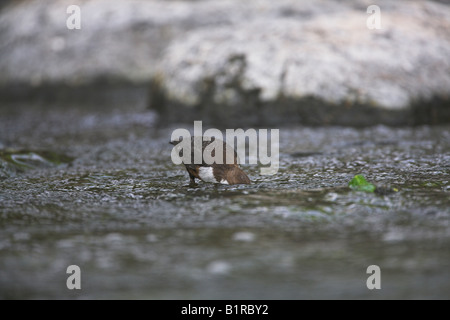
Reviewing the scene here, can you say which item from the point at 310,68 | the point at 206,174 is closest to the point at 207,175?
the point at 206,174

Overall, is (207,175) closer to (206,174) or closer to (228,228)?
(206,174)

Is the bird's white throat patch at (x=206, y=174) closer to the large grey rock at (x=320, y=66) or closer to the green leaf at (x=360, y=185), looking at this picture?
the green leaf at (x=360, y=185)

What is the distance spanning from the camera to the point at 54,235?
103 inches

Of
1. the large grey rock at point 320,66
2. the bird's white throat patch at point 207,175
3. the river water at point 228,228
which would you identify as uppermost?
the large grey rock at point 320,66

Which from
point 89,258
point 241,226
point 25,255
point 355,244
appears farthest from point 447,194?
point 25,255

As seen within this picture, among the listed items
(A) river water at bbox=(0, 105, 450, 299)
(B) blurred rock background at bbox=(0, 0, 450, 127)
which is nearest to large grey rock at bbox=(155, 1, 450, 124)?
(B) blurred rock background at bbox=(0, 0, 450, 127)

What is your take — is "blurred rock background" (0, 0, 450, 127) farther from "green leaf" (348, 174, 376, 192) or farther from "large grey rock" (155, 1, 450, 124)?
→ "green leaf" (348, 174, 376, 192)

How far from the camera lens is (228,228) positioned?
2646 millimetres

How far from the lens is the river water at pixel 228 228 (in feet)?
6.89

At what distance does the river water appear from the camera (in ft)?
6.89

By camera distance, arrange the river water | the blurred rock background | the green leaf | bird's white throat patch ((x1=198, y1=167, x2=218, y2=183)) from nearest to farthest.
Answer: the river water, the green leaf, bird's white throat patch ((x1=198, y1=167, x2=218, y2=183)), the blurred rock background

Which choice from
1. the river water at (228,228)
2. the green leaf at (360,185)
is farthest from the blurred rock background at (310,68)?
the green leaf at (360,185)

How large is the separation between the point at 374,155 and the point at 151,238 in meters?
2.34
